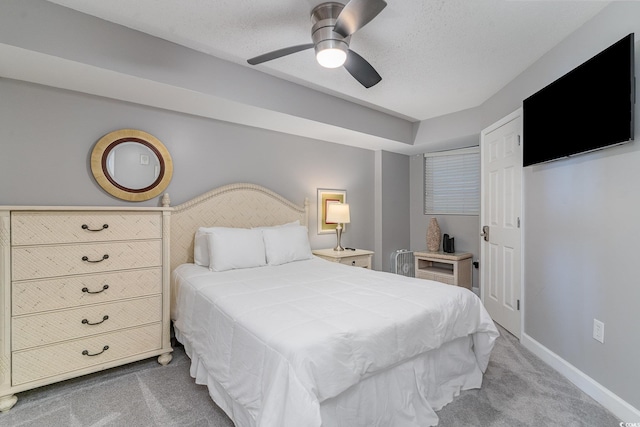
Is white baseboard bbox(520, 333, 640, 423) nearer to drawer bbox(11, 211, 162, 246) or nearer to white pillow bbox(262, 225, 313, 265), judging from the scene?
white pillow bbox(262, 225, 313, 265)

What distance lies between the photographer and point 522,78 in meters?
2.74

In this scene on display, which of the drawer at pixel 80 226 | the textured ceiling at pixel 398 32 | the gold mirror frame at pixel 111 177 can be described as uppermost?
the textured ceiling at pixel 398 32

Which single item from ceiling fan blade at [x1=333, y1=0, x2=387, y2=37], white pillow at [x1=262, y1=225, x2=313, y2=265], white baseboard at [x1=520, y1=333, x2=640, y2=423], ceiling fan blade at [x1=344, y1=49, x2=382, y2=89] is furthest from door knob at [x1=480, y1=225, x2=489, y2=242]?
ceiling fan blade at [x1=333, y1=0, x2=387, y2=37]

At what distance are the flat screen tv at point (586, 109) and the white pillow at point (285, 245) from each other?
7.10 ft

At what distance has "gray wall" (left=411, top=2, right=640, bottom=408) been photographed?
5.50 ft

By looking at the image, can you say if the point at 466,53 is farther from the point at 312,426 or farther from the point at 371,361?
the point at 312,426

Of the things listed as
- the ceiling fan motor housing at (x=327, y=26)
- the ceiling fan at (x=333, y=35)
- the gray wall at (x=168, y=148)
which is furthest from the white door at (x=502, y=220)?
the ceiling fan motor housing at (x=327, y=26)

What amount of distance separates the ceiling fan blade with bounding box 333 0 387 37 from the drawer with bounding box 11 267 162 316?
2.12 meters

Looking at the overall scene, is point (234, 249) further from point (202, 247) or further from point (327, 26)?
point (327, 26)

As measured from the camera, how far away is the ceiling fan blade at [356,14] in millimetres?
1496

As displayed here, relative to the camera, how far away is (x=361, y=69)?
211cm

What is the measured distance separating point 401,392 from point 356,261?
2197 mm

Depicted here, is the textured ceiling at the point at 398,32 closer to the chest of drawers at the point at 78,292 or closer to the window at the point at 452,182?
the chest of drawers at the point at 78,292

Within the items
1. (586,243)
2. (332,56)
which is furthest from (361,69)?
(586,243)
